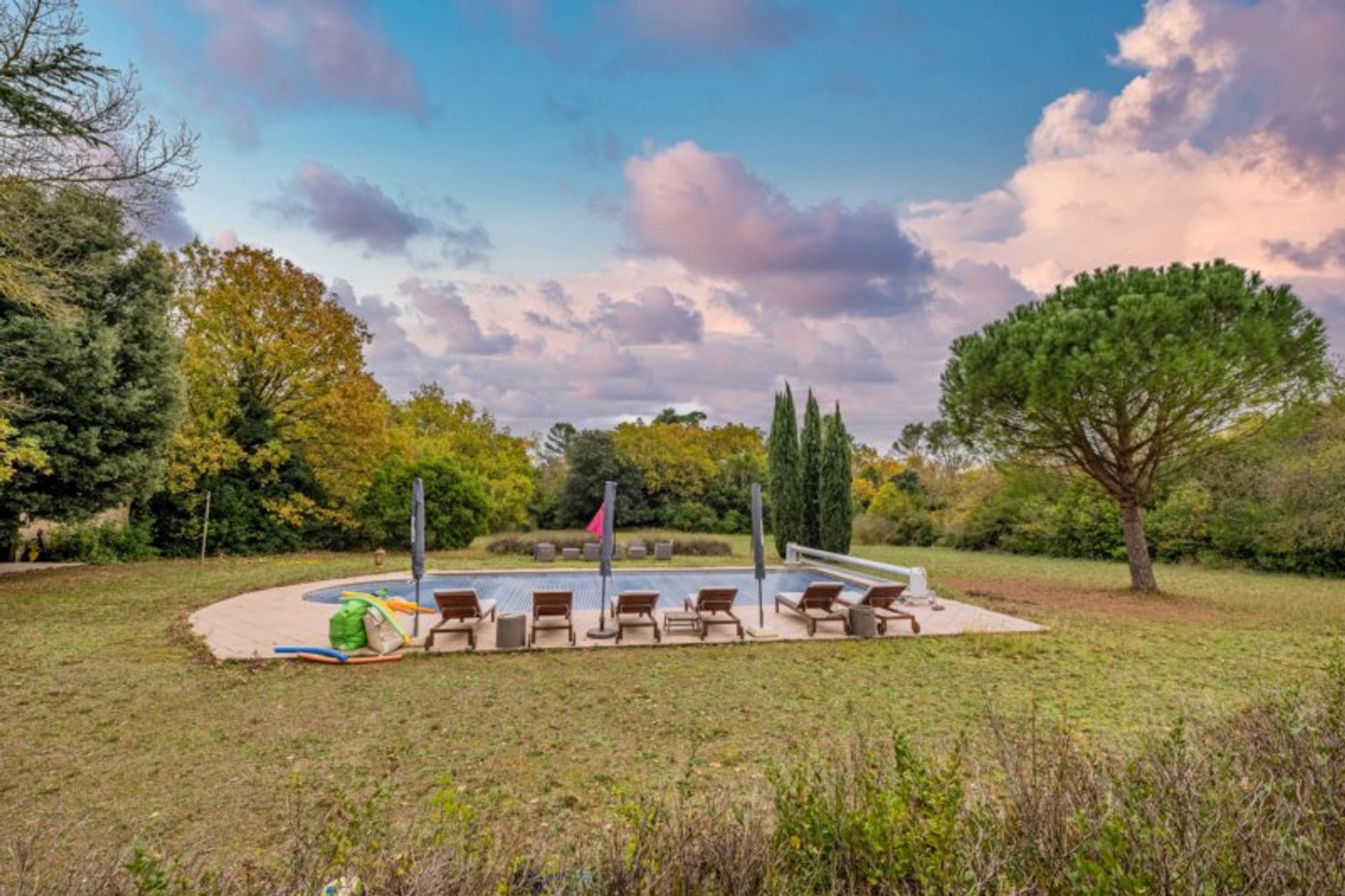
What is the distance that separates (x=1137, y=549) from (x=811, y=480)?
9.87 m

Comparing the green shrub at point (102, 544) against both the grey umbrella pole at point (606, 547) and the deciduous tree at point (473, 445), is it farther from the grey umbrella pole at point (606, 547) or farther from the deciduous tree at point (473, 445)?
the grey umbrella pole at point (606, 547)

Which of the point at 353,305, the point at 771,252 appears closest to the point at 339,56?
the point at 771,252

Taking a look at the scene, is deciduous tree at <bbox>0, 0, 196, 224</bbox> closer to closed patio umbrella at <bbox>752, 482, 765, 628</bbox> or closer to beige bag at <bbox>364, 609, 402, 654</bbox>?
beige bag at <bbox>364, 609, 402, 654</bbox>

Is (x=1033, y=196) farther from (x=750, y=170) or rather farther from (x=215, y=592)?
(x=215, y=592)

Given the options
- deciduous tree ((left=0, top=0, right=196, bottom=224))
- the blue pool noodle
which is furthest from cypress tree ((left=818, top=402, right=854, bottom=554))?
deciduous tree ((left=0, top=0, right=196, bottom=224))

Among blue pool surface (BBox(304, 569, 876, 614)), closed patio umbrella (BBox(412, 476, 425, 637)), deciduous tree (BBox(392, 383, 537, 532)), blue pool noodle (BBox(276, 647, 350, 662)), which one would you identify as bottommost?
blue pool surface (BBox(304, 569, 876, 614))

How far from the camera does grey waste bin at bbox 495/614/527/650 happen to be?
Result: 27.3ft

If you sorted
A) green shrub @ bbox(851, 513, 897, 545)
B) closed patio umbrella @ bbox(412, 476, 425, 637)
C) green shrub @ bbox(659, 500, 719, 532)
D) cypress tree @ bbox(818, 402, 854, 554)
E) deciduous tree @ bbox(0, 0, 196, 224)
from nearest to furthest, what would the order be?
deciduous tree @ bbox(0, 0, 196, 224) → closed patio umbrella @ bbox(412, 476, 425, 637) → cypress tree @ bbox(818, 402, 854, 554) → green shrub @ bbox(851, 513, 897, 545) → green shrub @ bbox(659, 500, 719, 532)

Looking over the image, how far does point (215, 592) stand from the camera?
11953 millimetres

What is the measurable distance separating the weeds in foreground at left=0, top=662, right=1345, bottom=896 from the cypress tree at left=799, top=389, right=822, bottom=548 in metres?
18.7

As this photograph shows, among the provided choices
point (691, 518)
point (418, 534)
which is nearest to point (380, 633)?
point (418, 534)

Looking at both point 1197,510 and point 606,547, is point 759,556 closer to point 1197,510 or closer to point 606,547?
point 606,547

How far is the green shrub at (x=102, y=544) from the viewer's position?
1650 cm

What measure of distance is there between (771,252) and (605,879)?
1344 cm
